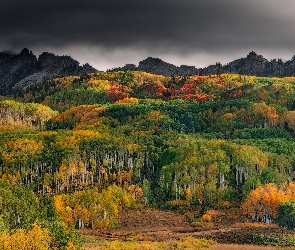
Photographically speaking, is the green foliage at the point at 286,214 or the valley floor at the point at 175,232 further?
the green foliage at the point at 286,214

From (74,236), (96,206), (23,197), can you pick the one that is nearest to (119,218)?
(96,206)

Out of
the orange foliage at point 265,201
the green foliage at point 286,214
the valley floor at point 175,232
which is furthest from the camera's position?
the orange foliage at point 265,201

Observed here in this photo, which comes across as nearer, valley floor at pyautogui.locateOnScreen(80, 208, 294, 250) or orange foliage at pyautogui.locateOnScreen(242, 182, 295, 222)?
valley floor at pyautogui.locateOnScreen(80, 208, 294, 250)

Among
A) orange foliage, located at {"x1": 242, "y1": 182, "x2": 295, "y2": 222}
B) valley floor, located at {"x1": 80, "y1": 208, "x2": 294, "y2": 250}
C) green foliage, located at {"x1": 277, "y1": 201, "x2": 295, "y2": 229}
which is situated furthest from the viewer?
orange foliage, located at {"x1": 242, "y1": 182, "x2": 295, "y2": 222}

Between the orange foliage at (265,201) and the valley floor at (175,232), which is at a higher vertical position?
the orange foliage at (265,201)

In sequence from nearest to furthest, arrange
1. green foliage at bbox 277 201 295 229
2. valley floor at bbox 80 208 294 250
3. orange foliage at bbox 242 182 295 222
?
valley floor at bbox 80 208 294 250
green foliage at bbox 277 201 295 229
orange foliage at bbox 242 182 295 222

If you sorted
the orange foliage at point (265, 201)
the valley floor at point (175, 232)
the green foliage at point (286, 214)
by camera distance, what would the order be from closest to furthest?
the valley floor at point (175, 232), the green foliage at point (286, 214), the orange foliage at point (265, 201)

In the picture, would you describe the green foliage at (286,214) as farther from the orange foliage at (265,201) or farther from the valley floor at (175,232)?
the orange foliage at (265,201)

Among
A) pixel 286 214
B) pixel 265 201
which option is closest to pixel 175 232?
pixel 265 201

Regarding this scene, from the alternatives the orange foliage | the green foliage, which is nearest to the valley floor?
the green foliage

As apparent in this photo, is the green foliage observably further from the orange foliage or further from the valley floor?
the orange foliage

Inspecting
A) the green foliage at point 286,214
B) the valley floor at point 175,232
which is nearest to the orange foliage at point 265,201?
the valley floor at point 175,232

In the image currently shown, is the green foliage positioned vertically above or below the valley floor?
above

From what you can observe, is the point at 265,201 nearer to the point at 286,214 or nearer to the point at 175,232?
the point at 286,214
